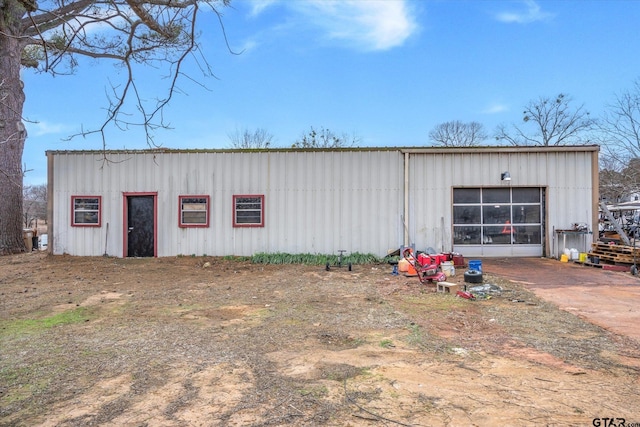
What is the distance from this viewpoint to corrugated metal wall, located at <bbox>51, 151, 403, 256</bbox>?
11.3 metres

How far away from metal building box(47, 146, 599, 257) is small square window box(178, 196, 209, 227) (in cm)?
A: 3

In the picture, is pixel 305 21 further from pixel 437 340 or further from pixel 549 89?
pixel 549 89

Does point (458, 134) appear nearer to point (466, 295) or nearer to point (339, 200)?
point (339, 200)

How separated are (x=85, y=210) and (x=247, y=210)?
5.22 m

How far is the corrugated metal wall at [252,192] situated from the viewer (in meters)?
11.3

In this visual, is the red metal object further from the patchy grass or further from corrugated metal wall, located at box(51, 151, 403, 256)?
the patchy grass

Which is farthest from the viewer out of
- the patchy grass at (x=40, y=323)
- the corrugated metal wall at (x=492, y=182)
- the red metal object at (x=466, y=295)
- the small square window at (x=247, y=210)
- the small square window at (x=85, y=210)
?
the small square window at (x=85, y=210)

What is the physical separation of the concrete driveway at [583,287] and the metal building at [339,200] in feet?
4.82

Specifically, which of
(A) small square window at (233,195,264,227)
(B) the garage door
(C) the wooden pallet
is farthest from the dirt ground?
(A) small square window at (233,195,264,227)

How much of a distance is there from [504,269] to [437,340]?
6241mm

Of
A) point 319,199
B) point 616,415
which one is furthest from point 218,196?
point 616,415

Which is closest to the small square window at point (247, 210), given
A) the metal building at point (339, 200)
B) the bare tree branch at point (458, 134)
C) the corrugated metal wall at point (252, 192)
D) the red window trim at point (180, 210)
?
the metal building at point (339, 200)

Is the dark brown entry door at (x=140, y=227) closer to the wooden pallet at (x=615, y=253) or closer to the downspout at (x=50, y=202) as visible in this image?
the downspout at (x=50, y=202)

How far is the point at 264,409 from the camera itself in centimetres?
259
